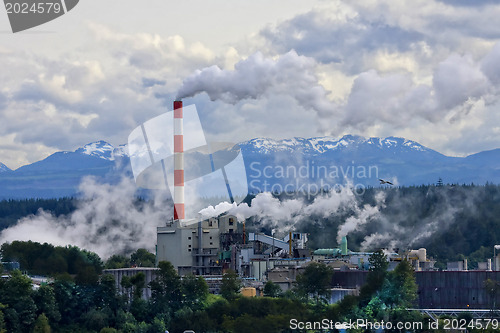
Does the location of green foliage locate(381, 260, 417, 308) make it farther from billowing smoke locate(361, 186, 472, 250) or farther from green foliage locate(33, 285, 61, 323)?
billowing smoke locate(361, 186, 472, 250)

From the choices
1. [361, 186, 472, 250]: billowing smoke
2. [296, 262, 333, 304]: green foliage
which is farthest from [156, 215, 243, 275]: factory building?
[361, 186, 472, 250]: billowing smoke

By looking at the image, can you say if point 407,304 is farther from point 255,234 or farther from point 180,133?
point 180,133

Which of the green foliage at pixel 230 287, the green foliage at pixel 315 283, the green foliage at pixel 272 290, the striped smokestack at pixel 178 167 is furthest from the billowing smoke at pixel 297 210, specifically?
the green foliage at pixel 315 283

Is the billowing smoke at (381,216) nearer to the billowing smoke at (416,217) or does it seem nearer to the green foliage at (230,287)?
the billowing smoke at (416,217)

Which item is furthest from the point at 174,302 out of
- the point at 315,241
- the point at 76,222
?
the point at 76,222

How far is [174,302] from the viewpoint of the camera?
7575 cm

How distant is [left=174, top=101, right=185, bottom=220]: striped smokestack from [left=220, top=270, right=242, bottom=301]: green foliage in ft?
75.9

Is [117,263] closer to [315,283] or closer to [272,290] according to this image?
[272,290]

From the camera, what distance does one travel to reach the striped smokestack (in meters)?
103

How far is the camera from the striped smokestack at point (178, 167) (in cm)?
10324

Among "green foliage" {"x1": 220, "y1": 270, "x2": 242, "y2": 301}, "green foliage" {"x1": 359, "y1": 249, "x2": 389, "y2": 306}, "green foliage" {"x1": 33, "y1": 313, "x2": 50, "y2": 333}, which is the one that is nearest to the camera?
"green foliage" {"x1": 33, "y1": 313, "x2": 50, "y2": 333}

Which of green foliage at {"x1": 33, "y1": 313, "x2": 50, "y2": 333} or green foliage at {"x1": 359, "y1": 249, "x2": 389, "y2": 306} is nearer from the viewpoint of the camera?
green foliage at {"x1": 33, "y1": 313, "x2": 50, "y2": 333}

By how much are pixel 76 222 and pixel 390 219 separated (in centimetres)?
5121

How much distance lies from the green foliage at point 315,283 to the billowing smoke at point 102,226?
75.9m
